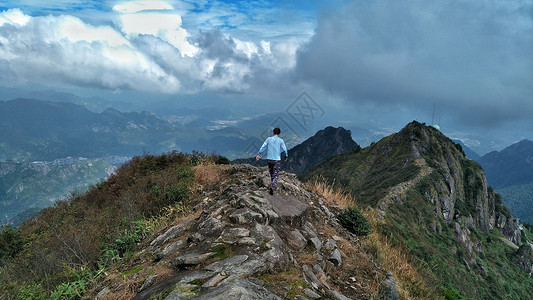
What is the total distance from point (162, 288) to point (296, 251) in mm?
3426

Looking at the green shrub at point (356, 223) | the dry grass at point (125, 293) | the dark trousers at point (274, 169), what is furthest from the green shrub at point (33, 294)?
the green shrub at point (356, 223)

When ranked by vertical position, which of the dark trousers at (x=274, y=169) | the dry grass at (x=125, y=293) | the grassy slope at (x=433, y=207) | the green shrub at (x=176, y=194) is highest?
the dark trousers at (x=274, y=169)

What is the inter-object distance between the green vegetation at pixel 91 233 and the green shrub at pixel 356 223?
6.52 m

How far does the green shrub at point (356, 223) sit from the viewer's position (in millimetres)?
10352

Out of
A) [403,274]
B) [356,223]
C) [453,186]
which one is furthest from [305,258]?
[453,186]

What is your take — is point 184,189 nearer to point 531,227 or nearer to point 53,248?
point 53,248

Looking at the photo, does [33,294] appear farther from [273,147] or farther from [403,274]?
[403,274]

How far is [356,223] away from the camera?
412 inches

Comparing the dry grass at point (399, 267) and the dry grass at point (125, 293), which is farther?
the dry grass at point (399, 267)

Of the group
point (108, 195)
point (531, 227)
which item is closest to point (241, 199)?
point (108, 195)

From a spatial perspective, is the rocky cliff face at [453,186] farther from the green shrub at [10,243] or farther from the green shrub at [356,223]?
the green shrub at [10,243]

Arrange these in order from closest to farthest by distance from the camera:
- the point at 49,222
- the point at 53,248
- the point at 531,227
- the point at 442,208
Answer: the point at 53,248, the point at 49,222, the point at 442,208, the point at 531,227

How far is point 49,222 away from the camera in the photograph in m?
15.5

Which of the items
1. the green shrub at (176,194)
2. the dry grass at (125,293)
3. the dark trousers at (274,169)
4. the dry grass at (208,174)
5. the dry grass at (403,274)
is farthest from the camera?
the dry grass at (208,174)
